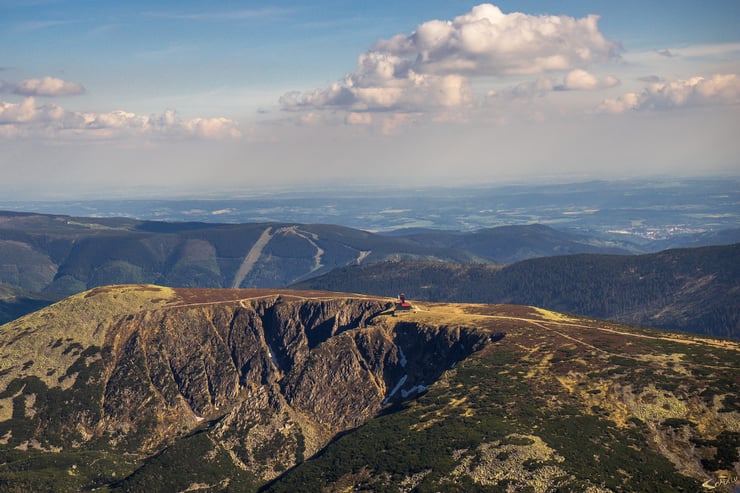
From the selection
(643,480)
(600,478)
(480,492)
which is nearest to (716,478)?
(643,480)

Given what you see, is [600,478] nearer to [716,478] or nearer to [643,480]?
[643,480]

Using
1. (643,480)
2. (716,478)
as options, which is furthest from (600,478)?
(716,478)

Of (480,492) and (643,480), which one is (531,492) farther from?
(643,480)

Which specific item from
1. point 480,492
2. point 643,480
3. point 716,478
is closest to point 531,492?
point 480,492

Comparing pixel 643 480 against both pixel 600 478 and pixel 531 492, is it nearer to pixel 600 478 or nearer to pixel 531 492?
pixel 600 478

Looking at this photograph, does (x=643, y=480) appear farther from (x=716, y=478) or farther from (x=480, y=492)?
(x=480, y=492)
